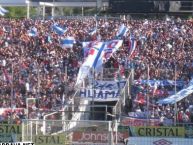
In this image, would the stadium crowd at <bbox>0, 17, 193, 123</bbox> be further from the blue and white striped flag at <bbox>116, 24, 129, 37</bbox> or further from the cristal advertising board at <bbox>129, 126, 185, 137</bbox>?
the cristal advertising board at <bbox>129, 126, 185, 137</bbox>

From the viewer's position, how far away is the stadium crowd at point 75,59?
39312 mm

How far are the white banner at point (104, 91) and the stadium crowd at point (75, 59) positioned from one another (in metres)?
0.82

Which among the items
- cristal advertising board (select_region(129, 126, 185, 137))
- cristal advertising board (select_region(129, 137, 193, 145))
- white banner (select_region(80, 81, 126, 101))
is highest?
white banner (select_region(80, 81, 126, 101))

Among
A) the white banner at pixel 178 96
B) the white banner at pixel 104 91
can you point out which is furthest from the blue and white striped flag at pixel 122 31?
the white banner at pixel 178 96

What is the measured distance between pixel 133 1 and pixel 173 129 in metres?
27.5

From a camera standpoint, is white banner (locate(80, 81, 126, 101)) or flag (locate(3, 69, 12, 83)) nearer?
white banner (locate(80, 81, 126, 101))

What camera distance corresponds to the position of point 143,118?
116 ft

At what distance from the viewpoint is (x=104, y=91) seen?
40000 mm

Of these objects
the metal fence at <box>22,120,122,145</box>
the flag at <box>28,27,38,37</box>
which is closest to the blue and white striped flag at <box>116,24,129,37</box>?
the flag at <box>28,27,38,37</box>

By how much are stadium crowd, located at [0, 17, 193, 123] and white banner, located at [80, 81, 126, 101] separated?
822 mm

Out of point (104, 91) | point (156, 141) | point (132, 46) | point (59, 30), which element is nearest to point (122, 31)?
point (132, 46)

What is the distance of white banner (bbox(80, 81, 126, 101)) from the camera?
3959 cm

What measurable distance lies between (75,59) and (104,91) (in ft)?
18.1

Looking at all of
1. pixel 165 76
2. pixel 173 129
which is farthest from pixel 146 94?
pixel 173 129
